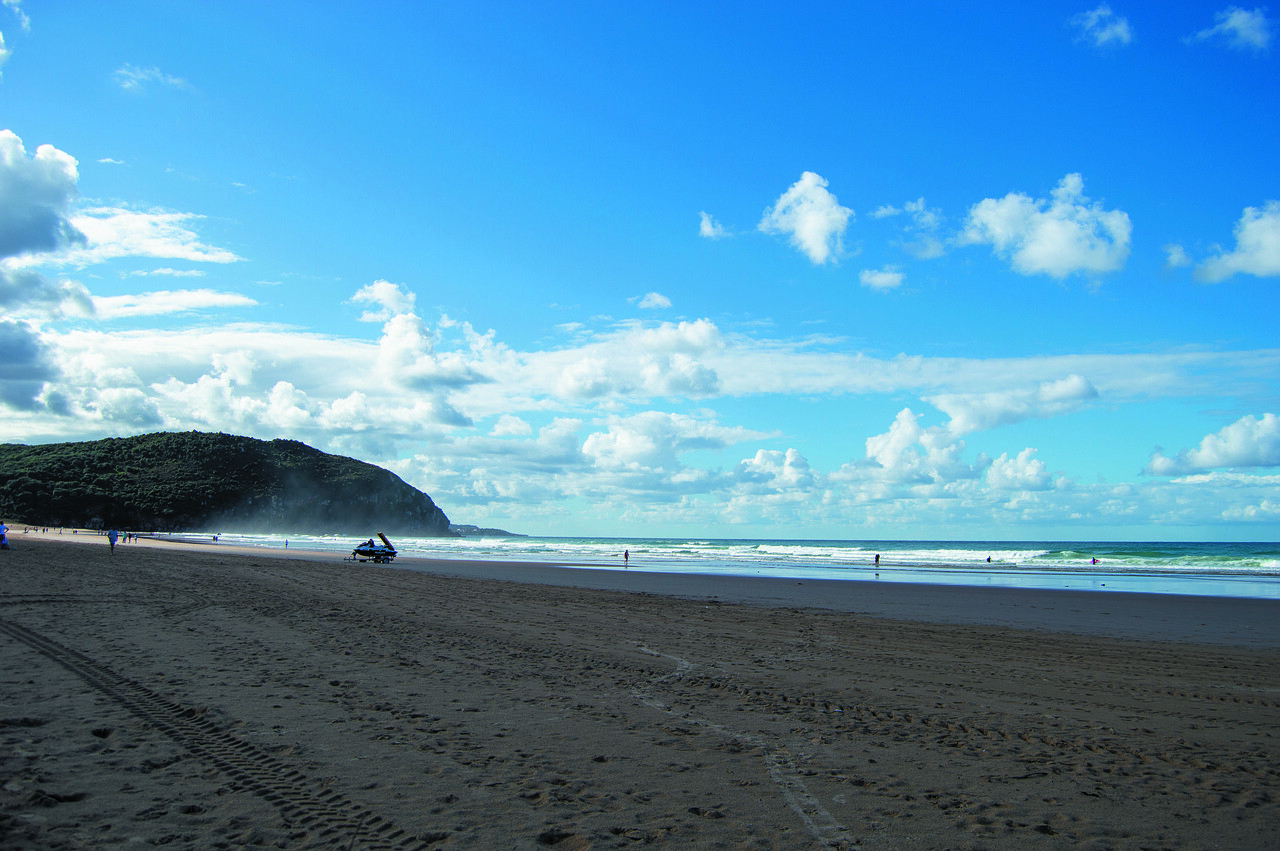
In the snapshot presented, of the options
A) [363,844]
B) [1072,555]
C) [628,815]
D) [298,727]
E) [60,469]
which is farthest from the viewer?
[60,469]

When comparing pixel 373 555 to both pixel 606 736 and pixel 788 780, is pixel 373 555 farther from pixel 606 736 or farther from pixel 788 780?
pixel 788 780

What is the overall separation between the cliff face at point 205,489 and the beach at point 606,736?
11195cm

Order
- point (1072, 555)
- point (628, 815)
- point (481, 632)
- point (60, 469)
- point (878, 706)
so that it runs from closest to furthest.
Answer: point (628, 815) → point (878, 706) → point (481, 632) → point (1072, 555) → point (60, 469)

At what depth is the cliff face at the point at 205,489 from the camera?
102812mm

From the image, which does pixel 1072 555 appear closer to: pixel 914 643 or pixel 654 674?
pixel 914 643

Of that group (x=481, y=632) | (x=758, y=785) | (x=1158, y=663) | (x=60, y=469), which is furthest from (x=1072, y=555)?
(x=60, y=469)

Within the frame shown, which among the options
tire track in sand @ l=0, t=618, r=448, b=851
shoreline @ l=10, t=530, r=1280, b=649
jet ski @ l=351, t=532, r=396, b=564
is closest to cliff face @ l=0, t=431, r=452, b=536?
jet ski @ l=351, t=532, r=396, b=564

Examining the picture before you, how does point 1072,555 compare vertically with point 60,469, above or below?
below

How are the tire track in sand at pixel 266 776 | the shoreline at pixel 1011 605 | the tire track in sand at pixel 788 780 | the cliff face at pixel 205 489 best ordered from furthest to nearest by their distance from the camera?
the cliff face at pixel 205 489
the shoreline at pixel 1011 605
the tire track in sand at pixel 788 780
the tire track in sand at pixel 266 776

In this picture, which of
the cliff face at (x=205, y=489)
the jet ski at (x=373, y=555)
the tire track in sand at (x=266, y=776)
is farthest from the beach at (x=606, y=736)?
the cliff face at (x=205, y=489)

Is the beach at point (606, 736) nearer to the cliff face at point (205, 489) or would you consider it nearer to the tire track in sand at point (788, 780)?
the tire track in sand at point (788, 780)

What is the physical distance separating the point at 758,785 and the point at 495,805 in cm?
218

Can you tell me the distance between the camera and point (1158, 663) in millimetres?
12953

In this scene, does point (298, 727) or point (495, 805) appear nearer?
point (495, 805)
